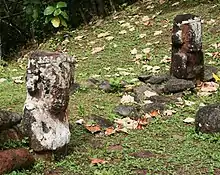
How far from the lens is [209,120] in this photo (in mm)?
5691

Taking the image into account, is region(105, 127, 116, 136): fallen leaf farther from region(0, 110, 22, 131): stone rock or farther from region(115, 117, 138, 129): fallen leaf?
region(0, 110, 22, 131): stone rock

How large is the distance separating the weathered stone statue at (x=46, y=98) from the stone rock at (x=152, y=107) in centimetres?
193

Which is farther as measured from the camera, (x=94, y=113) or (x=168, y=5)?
(x=168, y=5)

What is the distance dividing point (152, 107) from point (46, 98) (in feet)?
7.17

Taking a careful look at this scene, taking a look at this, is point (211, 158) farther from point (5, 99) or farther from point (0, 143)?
point (5, 99)

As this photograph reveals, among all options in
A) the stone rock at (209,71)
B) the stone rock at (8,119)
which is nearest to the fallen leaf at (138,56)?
the stone rock at (209,71)

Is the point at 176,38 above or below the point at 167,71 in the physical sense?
above

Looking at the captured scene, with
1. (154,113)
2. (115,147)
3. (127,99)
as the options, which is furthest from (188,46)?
(115,147)

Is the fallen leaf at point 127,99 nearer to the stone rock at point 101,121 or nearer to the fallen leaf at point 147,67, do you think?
the stone rock at point 101,121

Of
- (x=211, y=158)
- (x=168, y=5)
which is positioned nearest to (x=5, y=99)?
(x=211, y=158)

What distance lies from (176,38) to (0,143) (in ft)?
11.9

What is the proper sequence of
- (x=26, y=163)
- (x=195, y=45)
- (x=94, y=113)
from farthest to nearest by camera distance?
(x=195, y=45), (x=94, y=113), (x=26, y=163)

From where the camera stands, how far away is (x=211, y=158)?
5.08m

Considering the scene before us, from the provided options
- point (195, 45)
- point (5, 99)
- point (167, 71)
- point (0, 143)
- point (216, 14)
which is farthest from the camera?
point (216, 14)
